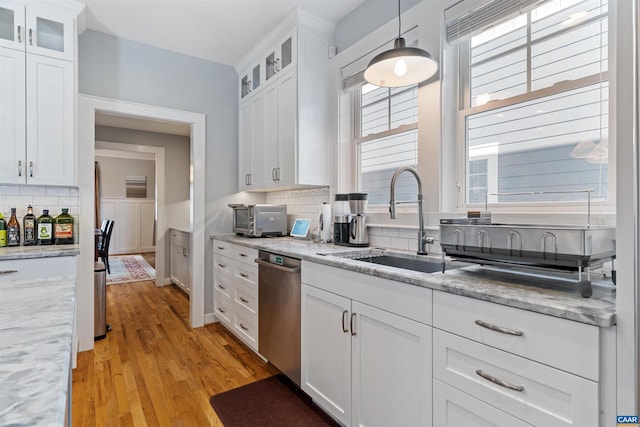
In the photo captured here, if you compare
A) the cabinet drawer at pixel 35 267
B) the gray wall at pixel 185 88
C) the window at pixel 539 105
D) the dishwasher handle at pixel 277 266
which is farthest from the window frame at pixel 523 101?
the cabinet drawer at pixel 35 267

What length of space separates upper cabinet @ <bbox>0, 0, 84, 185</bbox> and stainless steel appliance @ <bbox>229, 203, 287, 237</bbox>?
1392 millimetres

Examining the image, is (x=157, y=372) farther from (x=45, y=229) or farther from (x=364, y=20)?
(x=364, y=20)

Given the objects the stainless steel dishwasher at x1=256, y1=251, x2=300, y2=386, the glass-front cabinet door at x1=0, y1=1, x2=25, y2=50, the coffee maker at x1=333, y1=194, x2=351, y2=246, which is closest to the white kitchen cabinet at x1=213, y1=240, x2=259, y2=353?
the stainless steel dishwasher at x1=256, y1=251, x2=300, y2=386

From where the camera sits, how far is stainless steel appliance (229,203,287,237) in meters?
3.15

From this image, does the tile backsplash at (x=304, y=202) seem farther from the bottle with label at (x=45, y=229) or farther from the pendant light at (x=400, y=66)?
the bottle with label at (x=45, y=229)

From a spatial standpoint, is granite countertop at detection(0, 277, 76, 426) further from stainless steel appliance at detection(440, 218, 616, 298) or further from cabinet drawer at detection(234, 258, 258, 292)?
cabinet drawer at detection(234, 258, 258, 292)

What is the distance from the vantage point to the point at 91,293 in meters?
2.89

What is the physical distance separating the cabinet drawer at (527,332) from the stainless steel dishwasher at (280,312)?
107 cm

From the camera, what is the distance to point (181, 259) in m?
4.66

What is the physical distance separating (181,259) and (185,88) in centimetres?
235

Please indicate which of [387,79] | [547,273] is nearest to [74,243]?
[387,79]

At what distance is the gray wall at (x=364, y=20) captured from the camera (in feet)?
7.68

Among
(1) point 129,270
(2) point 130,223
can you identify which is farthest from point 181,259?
(2) point 130,223

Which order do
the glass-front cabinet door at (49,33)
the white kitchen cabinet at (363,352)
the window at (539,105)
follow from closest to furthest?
the white kitchen cabinet at (363,352)
the window at (539,105)
the glass-front cabinet door at (49,33)
